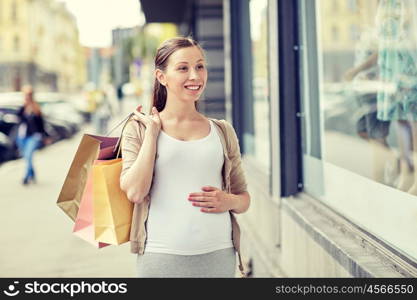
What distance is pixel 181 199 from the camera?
2529 mm

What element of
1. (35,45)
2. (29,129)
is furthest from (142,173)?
(35,45)

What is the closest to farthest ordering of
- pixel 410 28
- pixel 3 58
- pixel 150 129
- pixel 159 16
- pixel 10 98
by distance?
pixel 150 129, pixel 410 28, pixel 159 16, pixel 10 98, pixel 3 58

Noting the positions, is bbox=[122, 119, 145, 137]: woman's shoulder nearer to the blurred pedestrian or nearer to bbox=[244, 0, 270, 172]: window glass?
bbox=[244, 0, 270, 172]: window glass

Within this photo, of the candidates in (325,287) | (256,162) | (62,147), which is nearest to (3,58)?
(62,147)

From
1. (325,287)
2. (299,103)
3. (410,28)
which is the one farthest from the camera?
(299,103)

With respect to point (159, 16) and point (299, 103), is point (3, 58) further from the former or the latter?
point (299, 103)

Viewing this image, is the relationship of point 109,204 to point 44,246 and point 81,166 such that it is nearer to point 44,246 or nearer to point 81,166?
point 81,166

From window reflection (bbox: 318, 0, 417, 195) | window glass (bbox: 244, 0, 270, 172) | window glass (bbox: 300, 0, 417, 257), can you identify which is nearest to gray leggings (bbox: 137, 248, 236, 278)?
window glass (bbox: 300, 0, 417, 257)

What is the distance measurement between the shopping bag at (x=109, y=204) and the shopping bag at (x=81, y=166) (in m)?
0.09

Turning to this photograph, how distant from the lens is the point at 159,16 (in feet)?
63.5

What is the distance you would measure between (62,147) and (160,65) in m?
22.8

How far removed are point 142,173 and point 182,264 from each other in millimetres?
357

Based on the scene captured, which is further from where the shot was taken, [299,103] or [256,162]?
[256,162]

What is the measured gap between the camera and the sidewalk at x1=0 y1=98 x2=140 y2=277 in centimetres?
680
